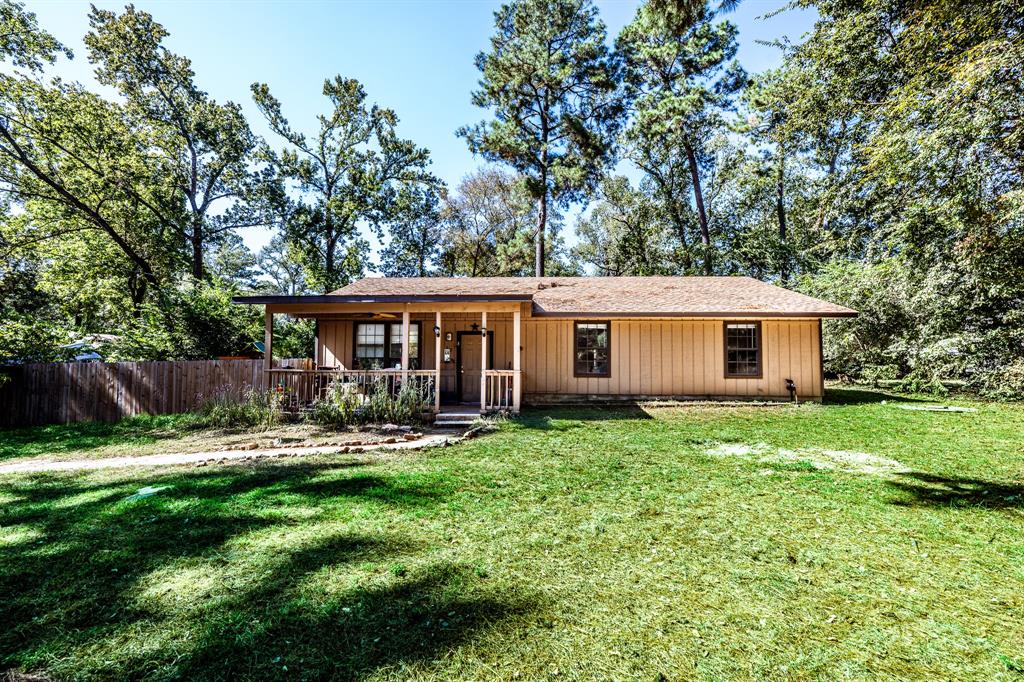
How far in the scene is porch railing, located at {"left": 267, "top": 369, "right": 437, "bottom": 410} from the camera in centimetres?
918

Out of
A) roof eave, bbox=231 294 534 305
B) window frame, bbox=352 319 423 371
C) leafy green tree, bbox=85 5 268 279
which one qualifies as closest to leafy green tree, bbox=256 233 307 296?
leafy green tree, bbox=85 5 268 279

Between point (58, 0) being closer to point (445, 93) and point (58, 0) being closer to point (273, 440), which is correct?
point (445, 93)

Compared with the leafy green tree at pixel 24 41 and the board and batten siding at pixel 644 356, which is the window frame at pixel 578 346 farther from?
the leafy green tree at pixel 24 41

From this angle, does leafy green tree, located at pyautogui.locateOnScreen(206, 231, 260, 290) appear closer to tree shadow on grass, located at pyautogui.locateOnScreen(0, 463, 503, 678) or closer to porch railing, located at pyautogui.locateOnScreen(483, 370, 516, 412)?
porch railing, located at pyautogui.locateOnScreen(483, 370, 516, 412)

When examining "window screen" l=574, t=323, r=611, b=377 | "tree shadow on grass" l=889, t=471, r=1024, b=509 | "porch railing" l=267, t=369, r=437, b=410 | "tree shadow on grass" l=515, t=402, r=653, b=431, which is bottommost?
"tree shadow on grass" l=889, t=471, r=1024, b=509

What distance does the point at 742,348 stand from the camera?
11727 mm

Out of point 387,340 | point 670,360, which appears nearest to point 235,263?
point 387,340

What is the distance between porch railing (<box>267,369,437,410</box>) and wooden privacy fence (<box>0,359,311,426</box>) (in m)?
0.63

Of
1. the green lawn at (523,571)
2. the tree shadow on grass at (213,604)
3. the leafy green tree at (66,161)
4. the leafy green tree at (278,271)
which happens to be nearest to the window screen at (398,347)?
the green lawn at (523,571)

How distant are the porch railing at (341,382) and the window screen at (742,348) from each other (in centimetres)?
801

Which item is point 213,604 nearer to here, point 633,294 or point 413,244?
point 633,294

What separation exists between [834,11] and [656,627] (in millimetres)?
9912

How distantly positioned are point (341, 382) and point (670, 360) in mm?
8479

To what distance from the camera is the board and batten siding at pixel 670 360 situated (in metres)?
11.5
